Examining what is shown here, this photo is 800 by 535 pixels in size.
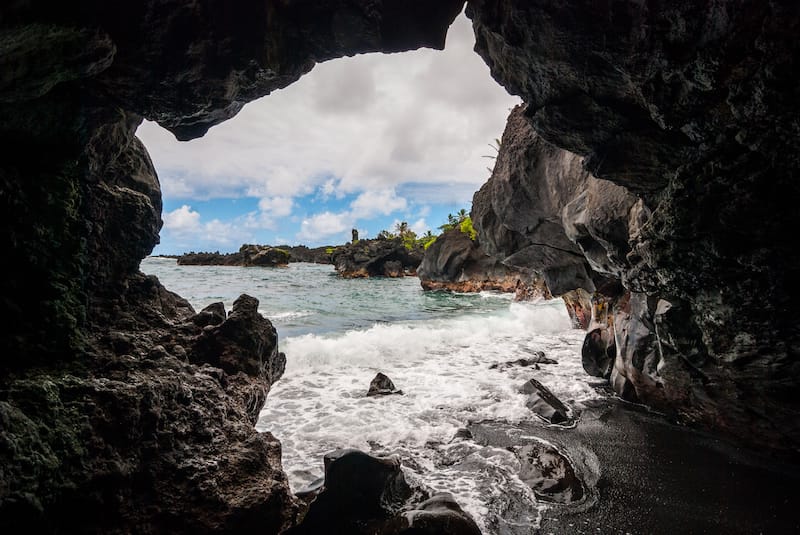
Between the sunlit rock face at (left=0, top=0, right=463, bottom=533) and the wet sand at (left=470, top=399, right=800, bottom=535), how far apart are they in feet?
13.5

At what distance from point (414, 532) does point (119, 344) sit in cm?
396

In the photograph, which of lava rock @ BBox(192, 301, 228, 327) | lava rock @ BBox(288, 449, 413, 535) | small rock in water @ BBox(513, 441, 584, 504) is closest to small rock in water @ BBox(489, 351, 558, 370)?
small rock in water @ BBox(513, 441, 584, 504)

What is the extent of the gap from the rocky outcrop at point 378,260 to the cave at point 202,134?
52675mm

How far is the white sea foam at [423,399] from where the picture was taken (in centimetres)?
606

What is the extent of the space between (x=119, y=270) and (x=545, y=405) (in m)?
8.18

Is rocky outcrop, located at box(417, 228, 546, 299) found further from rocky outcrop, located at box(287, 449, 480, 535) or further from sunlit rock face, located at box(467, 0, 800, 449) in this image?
rocky outcrop, located at box(287, 449, 480, 535)

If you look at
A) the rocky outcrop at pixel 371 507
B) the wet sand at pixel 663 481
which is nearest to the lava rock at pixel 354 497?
the rocky outcrop at pixel 371 507

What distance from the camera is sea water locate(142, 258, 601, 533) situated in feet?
19.9

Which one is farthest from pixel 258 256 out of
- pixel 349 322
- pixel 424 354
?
pixel 424 354

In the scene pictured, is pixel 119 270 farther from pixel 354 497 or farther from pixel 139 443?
pixel 354 497

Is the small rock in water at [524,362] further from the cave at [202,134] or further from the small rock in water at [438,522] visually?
the small rock in water at [438,522]

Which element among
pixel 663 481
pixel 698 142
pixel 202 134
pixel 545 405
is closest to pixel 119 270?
pixel 202 134

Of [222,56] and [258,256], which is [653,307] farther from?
[258,256]

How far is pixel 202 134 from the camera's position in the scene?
525 centimetres
